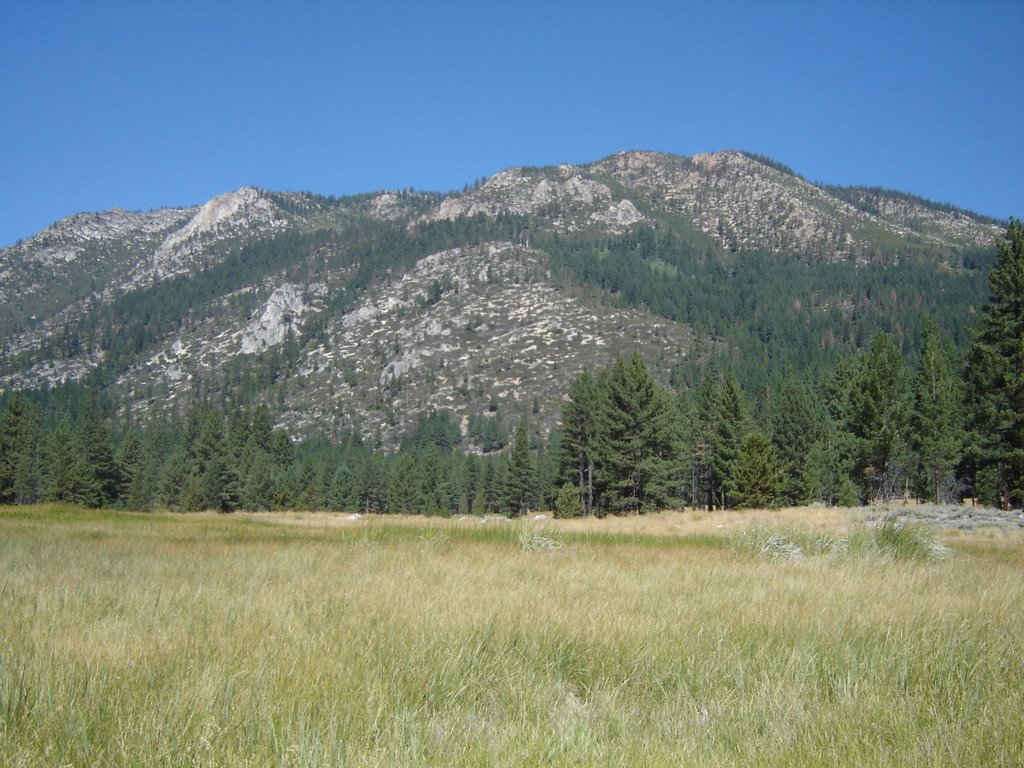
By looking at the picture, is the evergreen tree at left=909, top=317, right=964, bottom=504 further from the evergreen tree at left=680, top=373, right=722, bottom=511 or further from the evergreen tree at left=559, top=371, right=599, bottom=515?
the evergreen tree at left=559, top=371, right=599, bottom=515

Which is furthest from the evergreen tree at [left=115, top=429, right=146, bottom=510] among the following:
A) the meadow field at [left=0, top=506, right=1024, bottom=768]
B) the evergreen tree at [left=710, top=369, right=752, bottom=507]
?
the meadow field at [left=0, top=506, right=1024, bottom=768]

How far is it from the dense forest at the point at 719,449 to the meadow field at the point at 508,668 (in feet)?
109

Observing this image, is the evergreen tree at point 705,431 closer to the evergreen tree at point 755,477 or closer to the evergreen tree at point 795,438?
the evergreen tree at point 795,438

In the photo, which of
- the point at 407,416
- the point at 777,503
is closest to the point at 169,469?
the point at 777,503

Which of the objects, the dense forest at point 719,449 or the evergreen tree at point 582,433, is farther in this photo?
the evergreen tree at point 582,433

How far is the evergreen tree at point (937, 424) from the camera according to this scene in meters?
44.2

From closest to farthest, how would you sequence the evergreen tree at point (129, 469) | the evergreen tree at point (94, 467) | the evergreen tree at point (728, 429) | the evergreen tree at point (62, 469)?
the evergreen tree at point (728, 429) < the evergreen tree at point (62, 469) < the evergreen tree at point (94, 467) < the evergreen tree at point (129, 469)

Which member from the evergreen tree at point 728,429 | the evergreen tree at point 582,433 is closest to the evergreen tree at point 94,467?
the evergreen tree at point 582,433

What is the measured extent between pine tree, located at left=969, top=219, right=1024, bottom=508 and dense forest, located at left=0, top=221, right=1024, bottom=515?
0.31 ft

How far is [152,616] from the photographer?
19.9ft

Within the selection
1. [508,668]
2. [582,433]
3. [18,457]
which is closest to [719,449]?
[582,433]

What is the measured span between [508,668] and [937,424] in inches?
1927

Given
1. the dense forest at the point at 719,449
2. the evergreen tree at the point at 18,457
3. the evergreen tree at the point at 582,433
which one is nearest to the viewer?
the dense forest at the point at 719,449

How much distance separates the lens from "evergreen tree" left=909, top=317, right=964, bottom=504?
145ft
